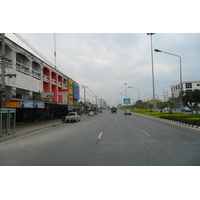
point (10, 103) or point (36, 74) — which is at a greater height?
point (36, 74)

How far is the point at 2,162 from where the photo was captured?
627cm

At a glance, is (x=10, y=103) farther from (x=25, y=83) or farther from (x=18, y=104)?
(x=25, y=83)

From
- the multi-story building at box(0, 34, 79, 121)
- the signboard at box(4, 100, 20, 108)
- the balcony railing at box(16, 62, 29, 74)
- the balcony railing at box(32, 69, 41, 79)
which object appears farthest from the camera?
the balcony railing at box(32, 69, 41, 79)

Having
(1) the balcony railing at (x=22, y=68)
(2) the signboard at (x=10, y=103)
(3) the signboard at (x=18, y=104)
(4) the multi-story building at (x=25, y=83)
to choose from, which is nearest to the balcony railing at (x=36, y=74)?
(4) the multi-story building at (x=25, y=83)

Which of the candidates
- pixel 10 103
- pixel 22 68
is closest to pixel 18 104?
pixel 10 103

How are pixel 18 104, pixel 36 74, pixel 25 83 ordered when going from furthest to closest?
pixel 36 74 → pixel 25 83 → pixel 18 104

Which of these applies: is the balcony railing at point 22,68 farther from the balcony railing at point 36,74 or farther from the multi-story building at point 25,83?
the balcony railing at point 36,74

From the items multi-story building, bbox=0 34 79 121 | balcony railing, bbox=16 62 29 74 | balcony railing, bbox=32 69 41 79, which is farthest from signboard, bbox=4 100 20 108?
balcony railing, bbox=32 69 41 79

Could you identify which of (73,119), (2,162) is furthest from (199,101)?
(2,162)

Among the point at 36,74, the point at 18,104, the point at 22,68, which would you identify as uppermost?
the point at 22,68

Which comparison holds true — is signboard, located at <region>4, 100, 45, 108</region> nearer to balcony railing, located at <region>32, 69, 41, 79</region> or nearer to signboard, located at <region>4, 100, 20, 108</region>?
signboard, located at <region>4, 100, 20, 108</region>

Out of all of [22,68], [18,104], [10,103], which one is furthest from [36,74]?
[10,103]

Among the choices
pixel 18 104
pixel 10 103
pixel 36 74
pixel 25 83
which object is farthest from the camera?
pixel 36 74

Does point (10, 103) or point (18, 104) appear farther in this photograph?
point (18, 104)
